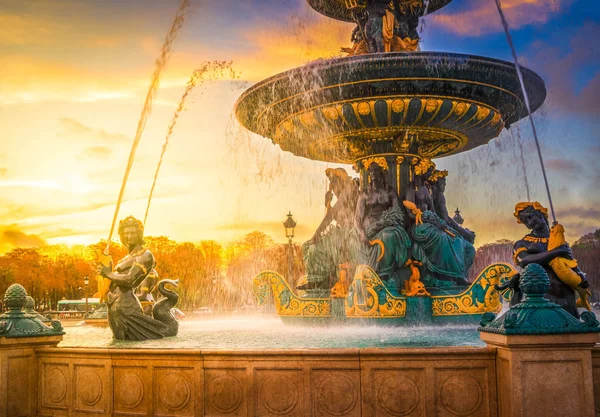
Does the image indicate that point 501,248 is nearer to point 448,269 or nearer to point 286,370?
point 448,269

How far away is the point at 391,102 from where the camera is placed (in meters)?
11.0

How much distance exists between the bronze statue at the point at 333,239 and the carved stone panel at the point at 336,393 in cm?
599

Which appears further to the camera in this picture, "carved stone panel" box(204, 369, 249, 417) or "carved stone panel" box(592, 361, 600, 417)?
"carved stone panel" box(204, 369, 249, 417)

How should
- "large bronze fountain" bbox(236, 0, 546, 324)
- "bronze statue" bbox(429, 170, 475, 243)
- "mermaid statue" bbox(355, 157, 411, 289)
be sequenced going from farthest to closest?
1. "bronze statue" bbox(429, 170, 475, 243)
2. "mermaid statue" bbox(355, 157, 411, 289)
3. "large bronze fountain" bbox(236, 0, 546, 324)

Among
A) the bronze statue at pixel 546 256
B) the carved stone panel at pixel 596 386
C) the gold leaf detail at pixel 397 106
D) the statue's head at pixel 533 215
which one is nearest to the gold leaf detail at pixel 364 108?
the gold leaf detail at pixel 397 106

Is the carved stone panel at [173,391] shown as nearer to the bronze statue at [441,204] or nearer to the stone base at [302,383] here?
the stone base at [302,383]

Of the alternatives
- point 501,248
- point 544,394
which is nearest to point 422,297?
point 544,394

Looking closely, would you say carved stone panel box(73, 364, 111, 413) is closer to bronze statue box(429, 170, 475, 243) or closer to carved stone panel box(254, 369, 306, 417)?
carved stone panel box(254, 369, 306, 417)

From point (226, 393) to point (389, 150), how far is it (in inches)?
283

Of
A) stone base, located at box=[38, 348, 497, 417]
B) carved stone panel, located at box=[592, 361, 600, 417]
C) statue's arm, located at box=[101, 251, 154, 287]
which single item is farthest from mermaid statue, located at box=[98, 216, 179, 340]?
carved stone panel, located at box=[592, 361, 600, 417]

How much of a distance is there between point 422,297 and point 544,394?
19.0 feet

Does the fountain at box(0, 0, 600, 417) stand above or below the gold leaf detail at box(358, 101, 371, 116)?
below

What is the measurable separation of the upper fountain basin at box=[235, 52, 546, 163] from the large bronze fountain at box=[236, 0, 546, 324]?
0.07 feet

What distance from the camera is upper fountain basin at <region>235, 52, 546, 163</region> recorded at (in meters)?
10.4
